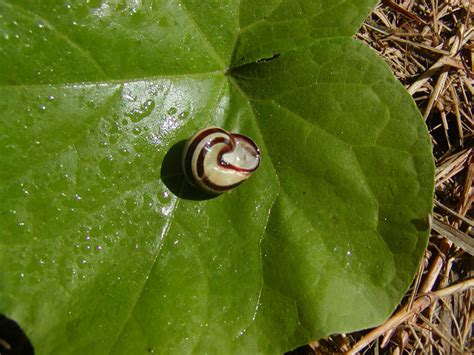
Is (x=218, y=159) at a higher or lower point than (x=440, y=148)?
higher

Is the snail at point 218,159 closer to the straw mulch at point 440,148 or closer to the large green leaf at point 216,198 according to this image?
the large green leaf at point 216,198

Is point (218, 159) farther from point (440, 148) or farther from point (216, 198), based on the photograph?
point (440, 148)

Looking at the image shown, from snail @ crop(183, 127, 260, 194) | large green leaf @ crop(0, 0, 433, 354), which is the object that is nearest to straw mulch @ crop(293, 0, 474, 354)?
large green leaf @ crop(0, 0, 433, 354)

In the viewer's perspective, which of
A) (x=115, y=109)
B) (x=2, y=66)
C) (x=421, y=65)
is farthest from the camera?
(x=421, y=65)

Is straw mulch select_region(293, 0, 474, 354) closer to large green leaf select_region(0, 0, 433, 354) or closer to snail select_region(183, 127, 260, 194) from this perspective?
large green leaf select_region(0, 0, 433, 354)

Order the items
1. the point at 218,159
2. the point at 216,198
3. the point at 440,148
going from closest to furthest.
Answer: the point at 218,159, the point at 216,198, the point at 440,148

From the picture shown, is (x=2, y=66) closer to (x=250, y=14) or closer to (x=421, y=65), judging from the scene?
(x=250, y=14)

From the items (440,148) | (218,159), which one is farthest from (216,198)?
(440,148)

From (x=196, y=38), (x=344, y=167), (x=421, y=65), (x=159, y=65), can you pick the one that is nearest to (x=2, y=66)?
(x=159, y=65)

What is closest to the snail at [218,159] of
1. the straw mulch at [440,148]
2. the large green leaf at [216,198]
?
the large green leaf at [216,198]
